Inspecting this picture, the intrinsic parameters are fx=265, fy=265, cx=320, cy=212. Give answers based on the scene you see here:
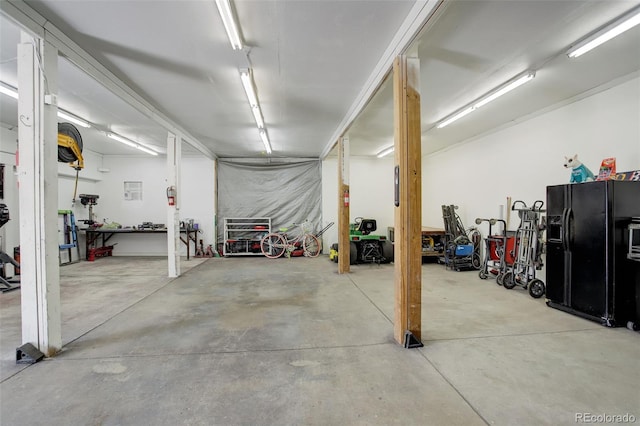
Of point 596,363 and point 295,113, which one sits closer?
point 596,363

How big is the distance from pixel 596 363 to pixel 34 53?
5.45 m

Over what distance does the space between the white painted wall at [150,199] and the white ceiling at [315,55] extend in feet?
9.55

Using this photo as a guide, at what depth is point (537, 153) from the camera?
465 cm

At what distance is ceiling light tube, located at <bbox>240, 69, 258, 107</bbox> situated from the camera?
3213mm

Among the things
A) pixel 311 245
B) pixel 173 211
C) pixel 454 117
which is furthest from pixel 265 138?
pixel 454 117

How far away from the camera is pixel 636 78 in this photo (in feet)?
11.0

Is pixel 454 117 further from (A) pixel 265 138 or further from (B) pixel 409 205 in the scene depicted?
(A) pixel 265 138

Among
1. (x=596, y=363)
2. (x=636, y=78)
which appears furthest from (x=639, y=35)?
(x=596, y=363)

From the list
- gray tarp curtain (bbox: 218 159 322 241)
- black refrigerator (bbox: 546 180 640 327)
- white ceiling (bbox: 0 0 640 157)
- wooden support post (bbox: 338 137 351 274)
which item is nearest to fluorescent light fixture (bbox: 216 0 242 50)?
white ceiling (bbox: 0 0 640 157)

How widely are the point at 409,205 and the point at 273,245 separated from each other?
18.1 feet

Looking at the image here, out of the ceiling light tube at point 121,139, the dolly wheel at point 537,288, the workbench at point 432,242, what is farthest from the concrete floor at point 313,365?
the ceiling light tube at point 121,139

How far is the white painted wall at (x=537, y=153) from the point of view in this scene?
3.49 metres

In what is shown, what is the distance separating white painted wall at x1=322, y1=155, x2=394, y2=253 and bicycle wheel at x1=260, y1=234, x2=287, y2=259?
1.44m

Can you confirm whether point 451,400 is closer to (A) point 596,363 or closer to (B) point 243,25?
(A) point 596,363
